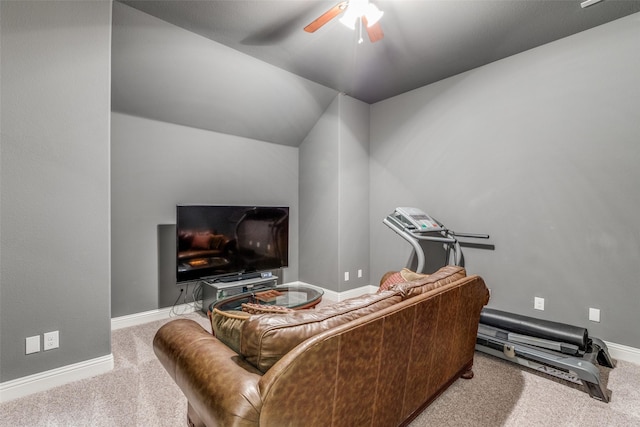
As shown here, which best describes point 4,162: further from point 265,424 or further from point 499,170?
point 499,170

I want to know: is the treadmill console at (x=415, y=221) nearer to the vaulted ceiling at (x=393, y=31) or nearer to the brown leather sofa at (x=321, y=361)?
the brown leather sofa at (x=321, y=361)

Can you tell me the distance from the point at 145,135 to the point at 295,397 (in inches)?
129

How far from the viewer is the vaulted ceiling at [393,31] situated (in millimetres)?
2408

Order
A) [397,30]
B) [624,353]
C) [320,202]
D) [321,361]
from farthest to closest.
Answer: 1. [320,202]
2. [397,30]
3. [624,353]
4. [321,361]

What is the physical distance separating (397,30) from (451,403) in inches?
117

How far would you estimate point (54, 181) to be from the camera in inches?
80.9

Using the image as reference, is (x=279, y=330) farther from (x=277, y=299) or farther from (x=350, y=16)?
(x=350, y=16)

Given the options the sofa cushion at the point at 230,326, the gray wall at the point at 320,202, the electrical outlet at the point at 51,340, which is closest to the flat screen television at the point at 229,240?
the gray wall at the point at 320,202

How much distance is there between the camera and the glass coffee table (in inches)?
103

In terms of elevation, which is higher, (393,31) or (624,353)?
(393,31)

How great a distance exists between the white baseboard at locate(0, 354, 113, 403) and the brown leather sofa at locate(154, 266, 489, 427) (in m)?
1.14

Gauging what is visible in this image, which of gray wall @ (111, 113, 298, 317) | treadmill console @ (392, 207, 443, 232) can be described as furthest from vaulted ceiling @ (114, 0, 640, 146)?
treadmill console @ (392, 207, 443, 232)

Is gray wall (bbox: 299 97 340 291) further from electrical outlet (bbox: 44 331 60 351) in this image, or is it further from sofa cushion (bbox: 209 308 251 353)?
electrical outlet (bbox: 44 331 60 351)

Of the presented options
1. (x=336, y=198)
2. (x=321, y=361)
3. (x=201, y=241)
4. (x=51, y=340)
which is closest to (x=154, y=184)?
(x=201, y=241)
